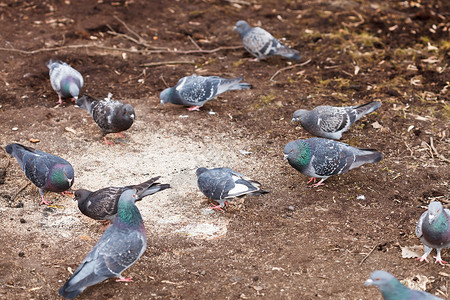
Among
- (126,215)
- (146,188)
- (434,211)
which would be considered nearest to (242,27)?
(146,188)

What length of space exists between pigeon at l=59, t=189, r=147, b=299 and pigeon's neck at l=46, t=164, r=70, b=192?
1.24m

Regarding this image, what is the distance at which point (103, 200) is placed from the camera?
5.73 m

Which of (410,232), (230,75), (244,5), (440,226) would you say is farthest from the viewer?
(244,5)

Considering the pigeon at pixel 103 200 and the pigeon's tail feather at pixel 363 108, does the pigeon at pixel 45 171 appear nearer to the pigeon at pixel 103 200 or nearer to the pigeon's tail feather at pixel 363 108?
the pigeon at pixel 103 200

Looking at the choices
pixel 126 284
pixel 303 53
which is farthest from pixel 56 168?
pixel 303 53

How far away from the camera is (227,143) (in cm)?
765

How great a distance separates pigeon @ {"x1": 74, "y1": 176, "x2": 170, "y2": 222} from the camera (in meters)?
5.71

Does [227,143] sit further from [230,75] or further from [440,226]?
[440,226]

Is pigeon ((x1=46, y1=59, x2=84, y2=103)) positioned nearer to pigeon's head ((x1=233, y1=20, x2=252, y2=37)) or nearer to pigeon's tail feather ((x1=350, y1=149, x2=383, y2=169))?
pigeon's head ((x1=233, y1=20, x2=252, y2=37))

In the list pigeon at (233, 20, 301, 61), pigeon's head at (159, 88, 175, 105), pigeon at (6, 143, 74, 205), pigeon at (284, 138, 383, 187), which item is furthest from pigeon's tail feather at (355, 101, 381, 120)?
pigeon at (6, 143, 74, 205)

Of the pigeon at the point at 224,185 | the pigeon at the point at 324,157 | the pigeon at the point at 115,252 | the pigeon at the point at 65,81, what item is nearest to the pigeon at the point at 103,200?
the pigeon at the point at 115,252

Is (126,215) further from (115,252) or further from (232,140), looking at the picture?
(232,140)

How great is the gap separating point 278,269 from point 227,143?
2.76 metres

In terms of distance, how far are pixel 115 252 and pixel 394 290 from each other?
2.60m
